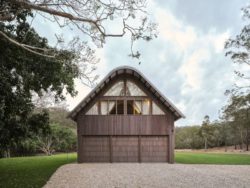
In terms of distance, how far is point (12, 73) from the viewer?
15.3 m

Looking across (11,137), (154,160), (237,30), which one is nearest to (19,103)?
(11,137)

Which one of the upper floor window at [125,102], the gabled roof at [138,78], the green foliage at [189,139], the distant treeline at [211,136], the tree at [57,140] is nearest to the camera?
the gabled roof at [138,78]

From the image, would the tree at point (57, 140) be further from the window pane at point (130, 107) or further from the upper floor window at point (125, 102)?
the window pane at point (130, 107)

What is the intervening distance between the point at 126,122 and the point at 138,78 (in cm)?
294

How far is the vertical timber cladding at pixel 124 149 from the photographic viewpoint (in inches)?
895

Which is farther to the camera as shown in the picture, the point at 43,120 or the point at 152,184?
the point at 43,120

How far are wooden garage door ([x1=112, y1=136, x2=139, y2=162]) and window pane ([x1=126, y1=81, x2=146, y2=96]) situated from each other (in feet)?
9.17

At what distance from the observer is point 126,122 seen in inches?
904

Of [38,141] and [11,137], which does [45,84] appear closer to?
[11,137]

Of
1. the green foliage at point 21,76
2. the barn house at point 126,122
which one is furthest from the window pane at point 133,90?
the green foliage at point 21,76

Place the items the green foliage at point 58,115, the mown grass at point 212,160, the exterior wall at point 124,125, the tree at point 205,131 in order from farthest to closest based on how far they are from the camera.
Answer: the tree at point 205,131 → the green foliage at point 58,115 → the mown grass at point 212,160 → the exterior wall at point 124,125

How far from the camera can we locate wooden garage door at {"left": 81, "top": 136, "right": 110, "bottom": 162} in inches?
893

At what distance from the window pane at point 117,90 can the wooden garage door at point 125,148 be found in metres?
2.81

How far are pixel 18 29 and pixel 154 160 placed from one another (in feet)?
40.6
